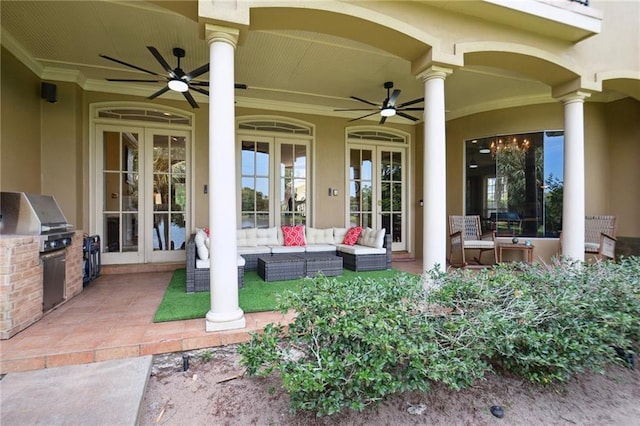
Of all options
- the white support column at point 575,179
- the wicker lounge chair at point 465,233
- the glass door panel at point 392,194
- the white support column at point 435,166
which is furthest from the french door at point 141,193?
the white support column at point 575,179

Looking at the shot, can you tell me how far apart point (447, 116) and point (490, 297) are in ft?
18.6

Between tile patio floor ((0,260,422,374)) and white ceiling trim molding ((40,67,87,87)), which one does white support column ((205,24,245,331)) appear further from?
white ceiling trim molding ((40,67,87,87))

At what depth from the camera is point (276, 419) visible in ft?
6.15

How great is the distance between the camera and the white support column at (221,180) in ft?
8.96

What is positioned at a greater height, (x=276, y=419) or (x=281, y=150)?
(x=281, y=150)

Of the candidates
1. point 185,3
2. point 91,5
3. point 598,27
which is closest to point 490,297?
point 185,3

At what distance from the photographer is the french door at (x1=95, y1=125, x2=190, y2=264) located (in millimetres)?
5359

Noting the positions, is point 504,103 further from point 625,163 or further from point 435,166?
point 435,166

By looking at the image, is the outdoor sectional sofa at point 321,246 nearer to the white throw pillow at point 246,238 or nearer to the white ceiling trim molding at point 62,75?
the white throw pillow at point 246,238

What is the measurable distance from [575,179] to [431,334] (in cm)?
393

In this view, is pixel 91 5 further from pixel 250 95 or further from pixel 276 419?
pixel 276 419

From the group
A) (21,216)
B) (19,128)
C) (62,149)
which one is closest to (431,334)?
(21,216)

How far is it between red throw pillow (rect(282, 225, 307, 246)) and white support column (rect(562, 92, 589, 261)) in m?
4.12

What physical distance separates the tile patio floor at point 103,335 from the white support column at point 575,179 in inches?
165
